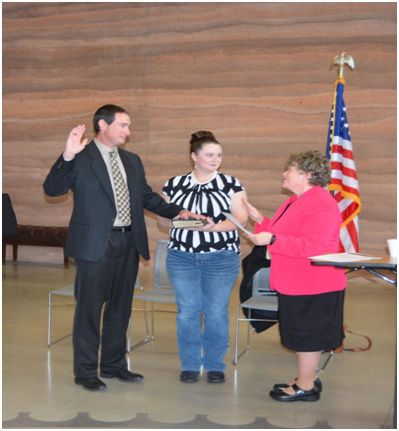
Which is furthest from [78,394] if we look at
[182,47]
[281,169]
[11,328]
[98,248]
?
[182,47]

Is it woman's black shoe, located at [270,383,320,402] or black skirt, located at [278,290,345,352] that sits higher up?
black skirt, located at [278,290,345,352]

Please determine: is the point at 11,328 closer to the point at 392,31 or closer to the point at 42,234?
the point at 42,234

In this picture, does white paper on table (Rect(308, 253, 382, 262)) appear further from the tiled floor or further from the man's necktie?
the man's necktie

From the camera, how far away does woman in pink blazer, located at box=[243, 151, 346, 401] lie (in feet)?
12.3

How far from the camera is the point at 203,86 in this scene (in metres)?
9.70

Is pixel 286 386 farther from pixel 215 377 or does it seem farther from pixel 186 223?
pixel 186 223

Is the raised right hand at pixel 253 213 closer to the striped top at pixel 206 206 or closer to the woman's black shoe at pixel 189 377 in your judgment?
the striped top at pixel 206 206

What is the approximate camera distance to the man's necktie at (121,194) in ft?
13.9

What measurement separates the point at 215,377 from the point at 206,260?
0.81 m

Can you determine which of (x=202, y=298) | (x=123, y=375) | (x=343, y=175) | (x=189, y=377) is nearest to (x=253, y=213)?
(x=202, y=298)

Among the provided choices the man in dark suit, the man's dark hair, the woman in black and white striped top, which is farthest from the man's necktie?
the woman in black and white striped top

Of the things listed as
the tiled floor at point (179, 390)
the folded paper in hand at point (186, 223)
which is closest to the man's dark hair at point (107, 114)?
the folded paper in hand at point (186, 223)

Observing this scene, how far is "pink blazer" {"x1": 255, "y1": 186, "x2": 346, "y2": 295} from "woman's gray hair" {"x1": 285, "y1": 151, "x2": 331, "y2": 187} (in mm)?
55

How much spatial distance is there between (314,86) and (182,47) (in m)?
2.08
